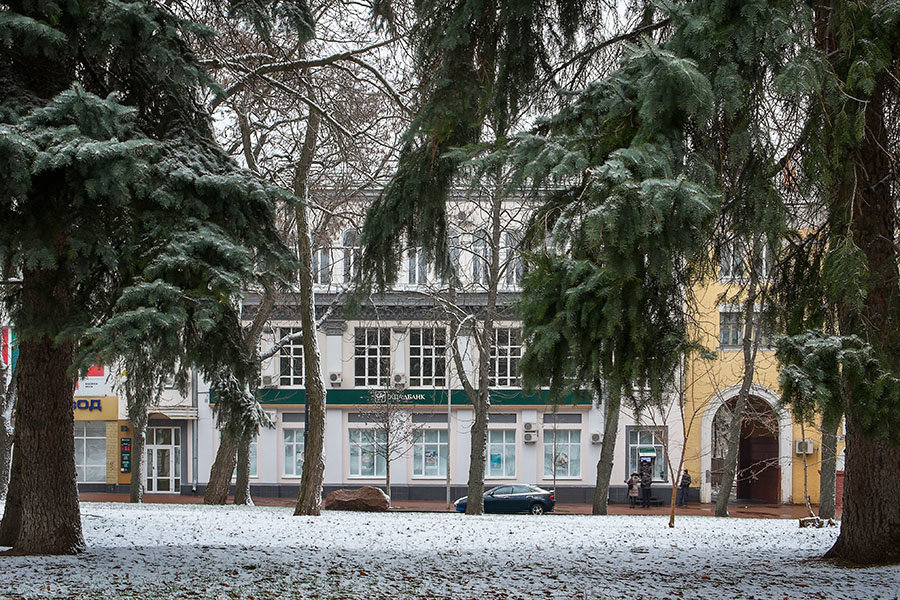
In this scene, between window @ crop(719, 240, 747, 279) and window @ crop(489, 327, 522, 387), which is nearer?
window @ crop(719, 240, 747, 279)

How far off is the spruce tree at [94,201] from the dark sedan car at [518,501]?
851 inches

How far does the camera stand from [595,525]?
18047 mm

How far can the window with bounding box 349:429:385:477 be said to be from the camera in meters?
37.7

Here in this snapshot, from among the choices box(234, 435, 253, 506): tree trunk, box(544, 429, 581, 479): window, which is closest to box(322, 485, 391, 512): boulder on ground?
box(234, 435, 253, 506): tree trunk

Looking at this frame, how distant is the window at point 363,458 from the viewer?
1483 inches

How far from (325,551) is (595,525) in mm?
7544

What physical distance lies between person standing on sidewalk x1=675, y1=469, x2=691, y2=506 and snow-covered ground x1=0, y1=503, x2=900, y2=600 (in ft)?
62.7

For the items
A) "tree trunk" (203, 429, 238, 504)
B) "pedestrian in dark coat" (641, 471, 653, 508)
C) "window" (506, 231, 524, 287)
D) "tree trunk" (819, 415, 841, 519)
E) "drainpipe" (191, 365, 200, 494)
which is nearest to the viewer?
"window" (506, 231, 524, 287)

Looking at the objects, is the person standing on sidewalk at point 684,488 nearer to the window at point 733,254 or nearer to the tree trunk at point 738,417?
the tree trunk at point 738,417

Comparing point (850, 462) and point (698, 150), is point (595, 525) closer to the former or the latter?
point (850, 462)

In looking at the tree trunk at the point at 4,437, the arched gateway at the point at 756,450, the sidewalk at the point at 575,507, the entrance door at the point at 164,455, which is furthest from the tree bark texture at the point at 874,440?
the entrance door at the point at 164,455

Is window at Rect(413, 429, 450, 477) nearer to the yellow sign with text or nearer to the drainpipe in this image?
the drainpipe

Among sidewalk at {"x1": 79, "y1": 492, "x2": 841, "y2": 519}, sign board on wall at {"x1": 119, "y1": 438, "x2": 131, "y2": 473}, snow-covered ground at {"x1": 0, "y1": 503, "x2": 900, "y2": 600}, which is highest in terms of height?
snow-covered ground at {"x1": 0, "y1": 503, "x2": 900, "y2": 600}

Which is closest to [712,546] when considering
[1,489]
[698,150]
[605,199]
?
[698,150]
